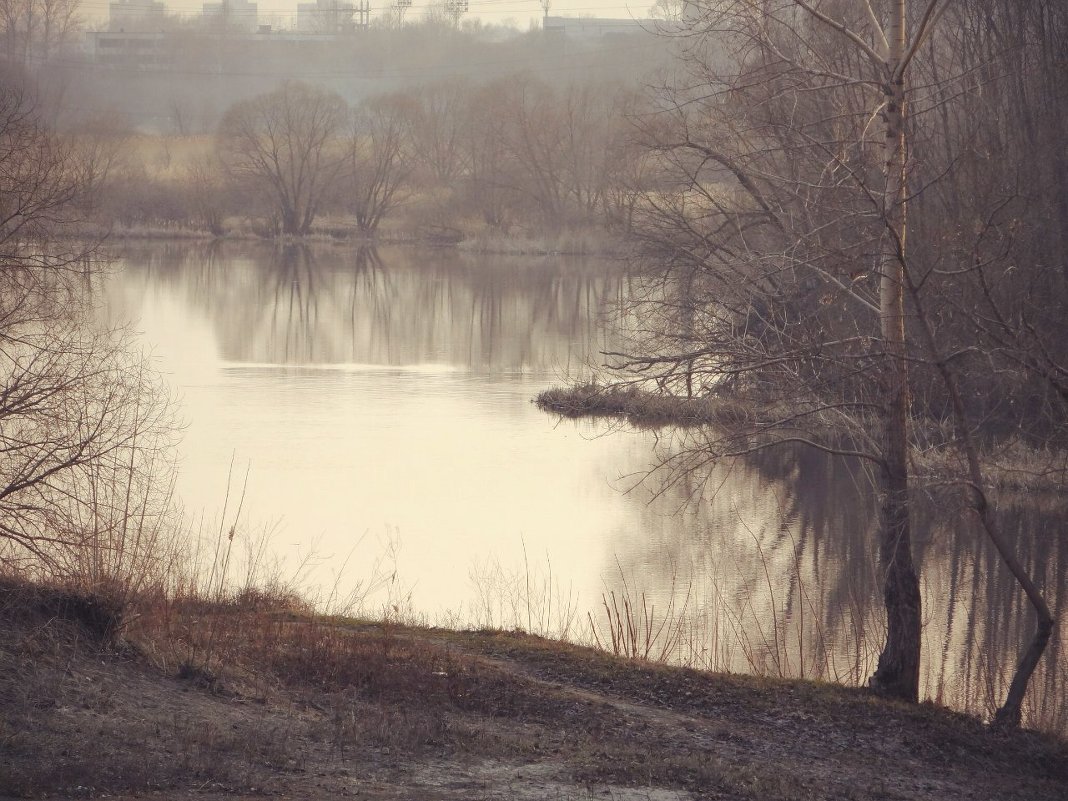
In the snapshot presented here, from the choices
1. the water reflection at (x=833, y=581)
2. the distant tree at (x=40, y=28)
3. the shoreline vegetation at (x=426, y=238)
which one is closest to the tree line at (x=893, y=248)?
the water reflection at (x=833, y=581)

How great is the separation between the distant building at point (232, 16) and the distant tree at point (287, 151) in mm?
62933

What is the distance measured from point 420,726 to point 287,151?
2458 inches

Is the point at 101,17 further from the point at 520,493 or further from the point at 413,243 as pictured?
the point at 520,493

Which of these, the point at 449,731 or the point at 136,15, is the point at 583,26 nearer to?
the point at 136,15

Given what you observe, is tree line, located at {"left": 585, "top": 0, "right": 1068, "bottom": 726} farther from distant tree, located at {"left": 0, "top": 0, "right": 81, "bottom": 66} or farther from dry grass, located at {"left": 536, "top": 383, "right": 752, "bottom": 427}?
distant tree, located at {"left": 0, "top": 0, "right": 81, "bottom": 66}

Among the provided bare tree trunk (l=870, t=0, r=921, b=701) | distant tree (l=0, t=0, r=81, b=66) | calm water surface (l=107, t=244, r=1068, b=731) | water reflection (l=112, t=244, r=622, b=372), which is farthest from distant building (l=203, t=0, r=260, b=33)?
bare tree trunk (l=870, t=0, r=921, b=701)

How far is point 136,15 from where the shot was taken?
15450 cm

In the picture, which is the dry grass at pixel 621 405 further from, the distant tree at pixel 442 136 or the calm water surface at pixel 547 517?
the distant tree at pixel 442 136

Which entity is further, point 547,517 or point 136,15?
point 136,15

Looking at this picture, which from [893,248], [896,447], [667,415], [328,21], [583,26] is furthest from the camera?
[328,21]

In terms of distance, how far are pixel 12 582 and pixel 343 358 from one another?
21041 mm

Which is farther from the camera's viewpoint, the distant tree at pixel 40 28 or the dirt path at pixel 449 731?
the distant tree at pixel 40 28

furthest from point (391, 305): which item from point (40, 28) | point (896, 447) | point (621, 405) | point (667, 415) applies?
point (40, 28)

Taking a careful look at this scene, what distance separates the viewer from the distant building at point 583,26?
116m
